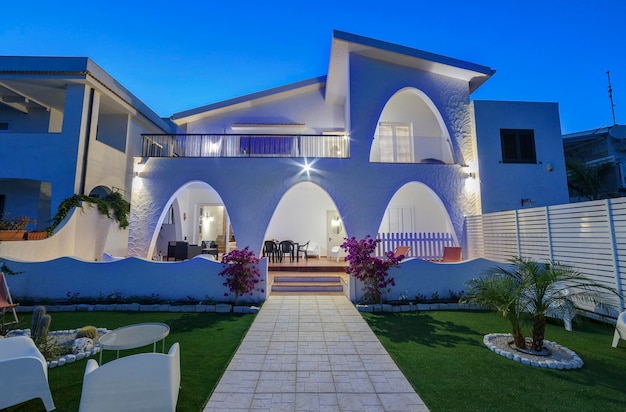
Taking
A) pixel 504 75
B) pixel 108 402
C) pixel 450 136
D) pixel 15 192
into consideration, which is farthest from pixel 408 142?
pixel 504 75

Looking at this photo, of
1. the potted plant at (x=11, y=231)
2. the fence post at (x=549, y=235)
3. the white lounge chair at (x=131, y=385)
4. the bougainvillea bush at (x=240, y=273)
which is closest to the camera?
the white lounge chair at (x=131, y=385)

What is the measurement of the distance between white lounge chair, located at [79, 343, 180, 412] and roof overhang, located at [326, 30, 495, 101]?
10.3 meters

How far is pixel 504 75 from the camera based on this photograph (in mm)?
92438

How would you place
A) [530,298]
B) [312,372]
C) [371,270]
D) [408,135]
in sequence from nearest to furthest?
[312,372] → [530,298] → [371,270] → [408,135]

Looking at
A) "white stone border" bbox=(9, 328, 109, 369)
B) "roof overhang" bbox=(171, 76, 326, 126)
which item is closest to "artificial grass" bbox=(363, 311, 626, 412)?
"white stone border" bbox=(9, 328, 109, 369)

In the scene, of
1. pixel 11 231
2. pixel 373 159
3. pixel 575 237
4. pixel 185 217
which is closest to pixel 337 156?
pixel 373 159

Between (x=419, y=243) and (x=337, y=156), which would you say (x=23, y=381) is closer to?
(x=337, y=156)

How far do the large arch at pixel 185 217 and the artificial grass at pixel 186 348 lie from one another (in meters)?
6.70

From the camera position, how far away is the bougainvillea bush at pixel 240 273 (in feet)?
21.7

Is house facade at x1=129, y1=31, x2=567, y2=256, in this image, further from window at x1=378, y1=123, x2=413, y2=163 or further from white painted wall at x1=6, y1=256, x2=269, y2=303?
white painted wall at x1=6, y1=256, x2=269, y2=303

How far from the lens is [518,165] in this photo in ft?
32.8

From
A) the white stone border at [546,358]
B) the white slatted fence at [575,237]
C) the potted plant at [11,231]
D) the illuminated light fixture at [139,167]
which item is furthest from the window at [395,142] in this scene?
the potted plant at [11,231]

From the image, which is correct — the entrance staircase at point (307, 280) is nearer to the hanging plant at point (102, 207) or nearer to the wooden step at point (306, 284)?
the wooden step at point (306, 284)

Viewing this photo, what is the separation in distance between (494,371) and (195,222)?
13256 mm
